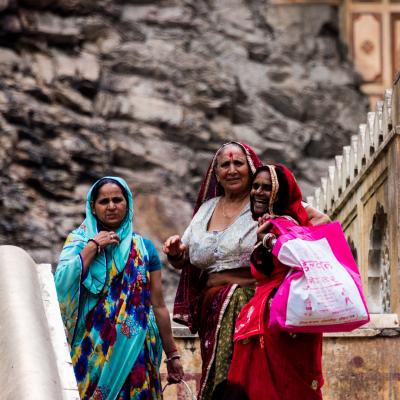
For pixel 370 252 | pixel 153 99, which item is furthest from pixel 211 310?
pixel 153 99

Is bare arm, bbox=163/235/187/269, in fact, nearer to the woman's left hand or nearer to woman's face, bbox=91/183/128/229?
woman's face, bbox=91/183/128/229

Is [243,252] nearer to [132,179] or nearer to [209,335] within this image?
[209,335]

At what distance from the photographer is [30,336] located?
20.6 ft

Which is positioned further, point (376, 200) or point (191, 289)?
point (376, 200)

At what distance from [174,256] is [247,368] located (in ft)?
2.94

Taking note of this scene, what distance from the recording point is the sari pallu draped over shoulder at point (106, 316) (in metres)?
7.40

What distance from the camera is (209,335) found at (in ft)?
24.1

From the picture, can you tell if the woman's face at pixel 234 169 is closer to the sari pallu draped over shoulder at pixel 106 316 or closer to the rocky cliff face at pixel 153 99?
the sari pallu draped over shoulder at pixel 106 316

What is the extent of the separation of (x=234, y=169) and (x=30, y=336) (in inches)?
70.2

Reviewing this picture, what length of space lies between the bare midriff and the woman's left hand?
1.80 ft

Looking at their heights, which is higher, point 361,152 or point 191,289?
point 361,152

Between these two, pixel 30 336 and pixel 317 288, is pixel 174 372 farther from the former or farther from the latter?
pixel 30 336

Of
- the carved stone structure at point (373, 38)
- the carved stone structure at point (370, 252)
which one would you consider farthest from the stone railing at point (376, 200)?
the carved stone structure at point (373, 38)

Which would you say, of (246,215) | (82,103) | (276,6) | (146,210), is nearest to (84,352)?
(246,215)
